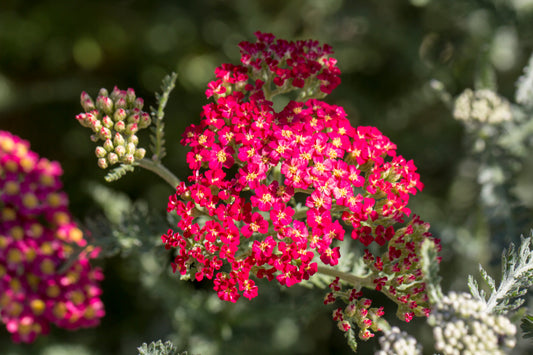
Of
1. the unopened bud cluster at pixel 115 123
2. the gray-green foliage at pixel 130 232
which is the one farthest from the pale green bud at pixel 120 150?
the gray-green foliage at pixel 130 232

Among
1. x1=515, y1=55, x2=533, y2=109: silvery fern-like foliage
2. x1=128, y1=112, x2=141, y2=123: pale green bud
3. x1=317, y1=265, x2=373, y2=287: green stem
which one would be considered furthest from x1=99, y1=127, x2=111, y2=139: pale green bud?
x1=515, y1=55, x2=533, y2=109: silvery fern-like foliage

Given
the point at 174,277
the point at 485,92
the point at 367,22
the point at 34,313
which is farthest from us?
the point at 367,22

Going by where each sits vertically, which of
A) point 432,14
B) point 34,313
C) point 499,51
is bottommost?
point 34,313

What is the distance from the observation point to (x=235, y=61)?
449 cm

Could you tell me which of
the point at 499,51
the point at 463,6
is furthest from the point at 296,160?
the point at 499,51

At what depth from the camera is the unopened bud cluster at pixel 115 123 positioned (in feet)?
6.74

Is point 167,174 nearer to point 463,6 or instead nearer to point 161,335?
point 161,335

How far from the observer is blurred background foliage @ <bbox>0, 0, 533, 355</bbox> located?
3668 mm

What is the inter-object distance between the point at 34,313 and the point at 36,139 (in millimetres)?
2407

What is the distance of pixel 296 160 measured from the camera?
192 cm

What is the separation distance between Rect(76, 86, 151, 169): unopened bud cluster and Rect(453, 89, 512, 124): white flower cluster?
210 cm

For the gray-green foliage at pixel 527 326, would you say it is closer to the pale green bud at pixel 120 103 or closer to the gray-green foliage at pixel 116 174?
the gray-green foliage at pixel 116 174

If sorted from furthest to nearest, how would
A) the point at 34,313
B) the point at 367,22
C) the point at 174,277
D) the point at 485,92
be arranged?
the point at 367,22
the point at 174,277
the point at 485,92
the point at 34,313

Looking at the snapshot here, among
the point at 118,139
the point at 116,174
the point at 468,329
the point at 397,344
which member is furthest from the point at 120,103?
the point at 468,329
